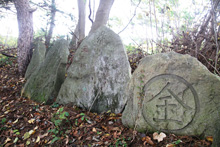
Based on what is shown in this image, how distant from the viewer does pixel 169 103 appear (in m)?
2.38

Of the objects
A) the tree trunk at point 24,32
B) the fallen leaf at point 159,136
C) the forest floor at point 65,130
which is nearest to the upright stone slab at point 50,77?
the forest floor at point 65,130

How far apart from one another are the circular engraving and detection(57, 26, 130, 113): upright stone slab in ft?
2.66

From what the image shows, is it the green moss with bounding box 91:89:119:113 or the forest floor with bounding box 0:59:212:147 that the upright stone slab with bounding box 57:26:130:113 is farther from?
the forest floor with bounding box 0:59:212:147

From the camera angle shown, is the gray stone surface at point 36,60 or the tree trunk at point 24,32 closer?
the gray stone surface at point 36,60

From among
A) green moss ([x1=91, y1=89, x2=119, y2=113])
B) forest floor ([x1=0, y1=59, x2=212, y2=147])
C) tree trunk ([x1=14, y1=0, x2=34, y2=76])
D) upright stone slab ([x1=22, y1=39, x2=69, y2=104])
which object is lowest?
forest floor ([x1=0, y1=59, x2=212, y2=147])

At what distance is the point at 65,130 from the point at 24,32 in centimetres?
438

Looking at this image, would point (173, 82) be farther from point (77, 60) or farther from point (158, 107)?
point (77, 60)

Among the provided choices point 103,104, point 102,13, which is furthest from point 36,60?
point 103,104

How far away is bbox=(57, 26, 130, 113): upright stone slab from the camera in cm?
329

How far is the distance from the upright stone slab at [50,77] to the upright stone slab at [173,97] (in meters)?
2.20

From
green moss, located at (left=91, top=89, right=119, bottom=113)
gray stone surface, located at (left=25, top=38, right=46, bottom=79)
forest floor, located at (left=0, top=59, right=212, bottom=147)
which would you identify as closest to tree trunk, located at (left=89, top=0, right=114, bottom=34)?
gray stone surface, located at (left=25, top=38, right=46, bottom=79)

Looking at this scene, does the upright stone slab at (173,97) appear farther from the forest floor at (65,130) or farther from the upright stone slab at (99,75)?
the upright stone slab at (99,75)

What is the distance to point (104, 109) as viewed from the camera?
11.0ft

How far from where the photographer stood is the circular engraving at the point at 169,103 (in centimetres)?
227
